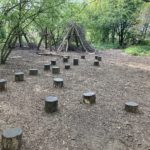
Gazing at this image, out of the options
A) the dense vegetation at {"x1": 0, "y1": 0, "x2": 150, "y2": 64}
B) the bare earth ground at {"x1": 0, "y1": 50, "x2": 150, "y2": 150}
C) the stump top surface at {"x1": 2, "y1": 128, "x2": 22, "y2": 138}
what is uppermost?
the dense vegetation at {"x1": 0, "y1": 0, "x2": 150, "y2": 64}

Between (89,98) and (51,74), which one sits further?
(51,74)

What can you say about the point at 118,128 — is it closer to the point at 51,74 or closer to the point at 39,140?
the point at 39,140

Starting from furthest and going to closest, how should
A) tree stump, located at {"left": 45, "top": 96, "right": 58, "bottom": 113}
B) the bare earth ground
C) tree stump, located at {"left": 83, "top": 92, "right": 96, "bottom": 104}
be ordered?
tree stump, located at {"left": 83, "top": 92, "right": 96, "bottom": 104}, tree stump, located at {"left": 45, "top": 96, "right": 58, "bottom": 113}, the bare earth ground

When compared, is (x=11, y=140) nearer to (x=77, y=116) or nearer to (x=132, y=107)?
(x=77, y=116)

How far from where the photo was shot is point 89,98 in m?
4.84

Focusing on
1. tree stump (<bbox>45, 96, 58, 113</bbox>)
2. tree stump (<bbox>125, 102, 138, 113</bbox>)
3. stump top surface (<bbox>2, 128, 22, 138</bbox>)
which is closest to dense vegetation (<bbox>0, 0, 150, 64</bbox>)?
tree stump (<bbox>45, 96, 58, 113</bbox>)

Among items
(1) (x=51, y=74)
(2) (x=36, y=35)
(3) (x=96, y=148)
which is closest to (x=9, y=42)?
(1) (x=51, y=74)

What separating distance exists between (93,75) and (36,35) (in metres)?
11.3

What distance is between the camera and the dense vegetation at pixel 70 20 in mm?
7977

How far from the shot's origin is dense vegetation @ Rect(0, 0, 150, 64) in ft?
26.2

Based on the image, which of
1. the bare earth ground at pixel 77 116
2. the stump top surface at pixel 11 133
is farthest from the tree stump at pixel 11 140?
the bare earth ground at pixel 77 116

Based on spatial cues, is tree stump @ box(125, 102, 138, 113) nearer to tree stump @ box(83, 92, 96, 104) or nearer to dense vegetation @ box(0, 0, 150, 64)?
tree stump @ box(83, 92, 96, 104)

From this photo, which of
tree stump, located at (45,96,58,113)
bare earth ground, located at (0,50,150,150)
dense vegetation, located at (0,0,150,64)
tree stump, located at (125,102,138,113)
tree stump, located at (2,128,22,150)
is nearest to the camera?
tree stump, located at (2,128,22,150)

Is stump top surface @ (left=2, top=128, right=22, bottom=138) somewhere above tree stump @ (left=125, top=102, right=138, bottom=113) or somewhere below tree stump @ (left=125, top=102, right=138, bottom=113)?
above
